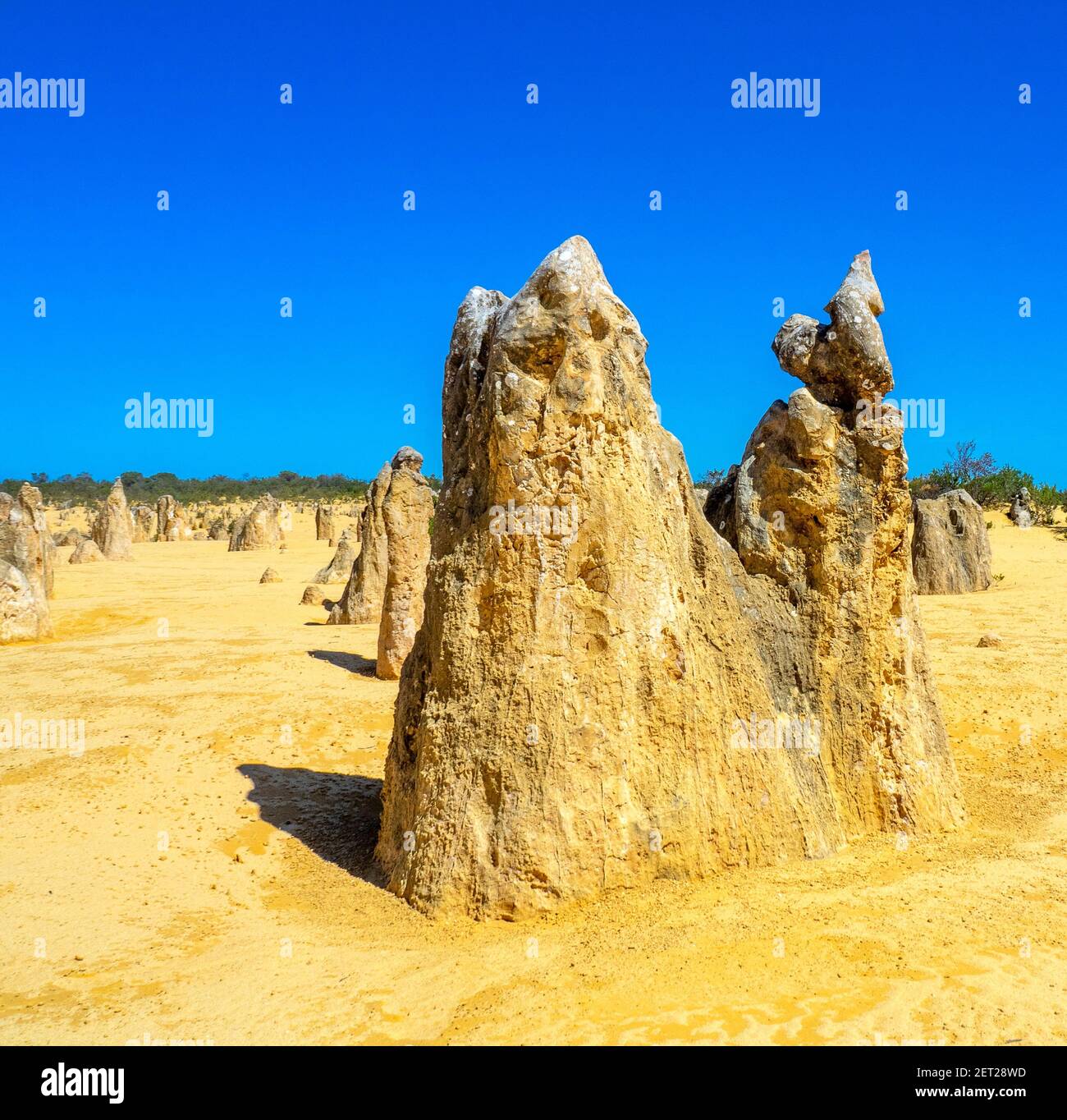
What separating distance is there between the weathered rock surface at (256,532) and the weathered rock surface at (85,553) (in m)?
4.64

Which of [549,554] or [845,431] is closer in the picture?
[549,554]

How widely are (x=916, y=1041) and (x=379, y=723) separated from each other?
561 centimetres

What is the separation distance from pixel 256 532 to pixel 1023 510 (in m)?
19.9

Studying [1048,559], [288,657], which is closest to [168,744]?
[288,657]

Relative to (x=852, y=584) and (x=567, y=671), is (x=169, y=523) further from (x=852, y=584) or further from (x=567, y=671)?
(x=567, y=671)

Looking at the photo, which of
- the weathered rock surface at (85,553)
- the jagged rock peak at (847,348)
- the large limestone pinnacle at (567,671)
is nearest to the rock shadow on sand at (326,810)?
the large limestone pinnacle at (567,671)

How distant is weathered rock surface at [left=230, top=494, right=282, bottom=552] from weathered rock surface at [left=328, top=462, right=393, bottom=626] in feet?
49.7

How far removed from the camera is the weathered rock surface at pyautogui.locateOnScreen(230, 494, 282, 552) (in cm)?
2711

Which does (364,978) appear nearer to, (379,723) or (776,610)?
(776,610)

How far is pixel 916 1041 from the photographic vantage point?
3.29 meters

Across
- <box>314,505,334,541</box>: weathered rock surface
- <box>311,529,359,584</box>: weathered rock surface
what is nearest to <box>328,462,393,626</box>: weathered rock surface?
<box>311,529,359,584</box>: weathered rock surface

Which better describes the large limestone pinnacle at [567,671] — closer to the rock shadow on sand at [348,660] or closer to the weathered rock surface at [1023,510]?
the rock shadow on sand at [348,660]

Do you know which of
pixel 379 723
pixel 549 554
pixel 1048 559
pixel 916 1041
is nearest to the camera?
pixel 916 1041

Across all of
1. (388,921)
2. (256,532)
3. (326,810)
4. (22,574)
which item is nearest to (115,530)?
(256,532)
